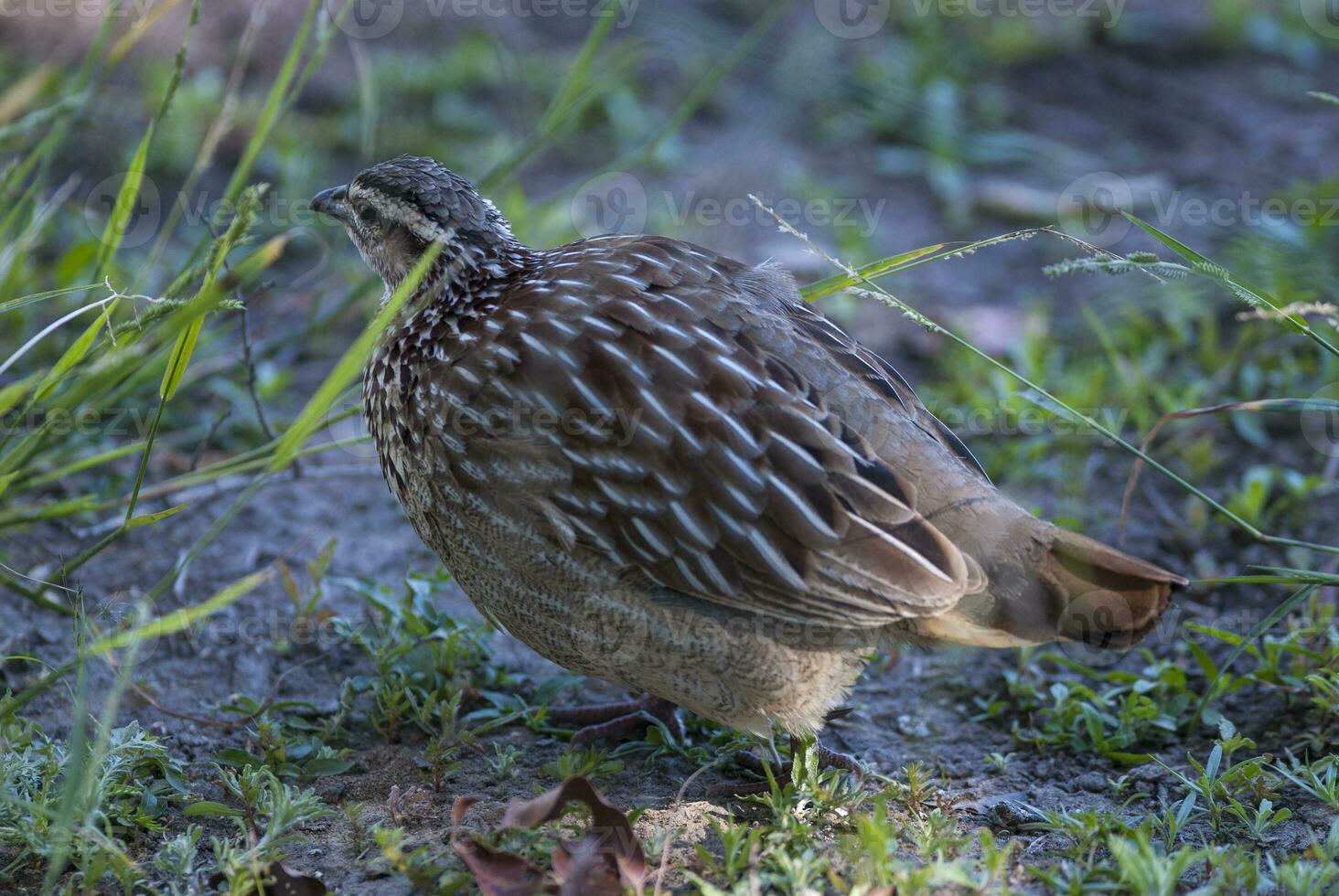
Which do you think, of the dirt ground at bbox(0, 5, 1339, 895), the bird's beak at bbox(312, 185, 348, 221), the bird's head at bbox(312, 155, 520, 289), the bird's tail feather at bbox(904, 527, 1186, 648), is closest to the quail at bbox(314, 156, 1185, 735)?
the bird's tail feather at bbox(904, 527, 1186, 648)

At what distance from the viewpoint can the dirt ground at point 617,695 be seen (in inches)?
133

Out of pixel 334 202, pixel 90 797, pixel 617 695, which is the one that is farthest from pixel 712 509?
pixel 334 202

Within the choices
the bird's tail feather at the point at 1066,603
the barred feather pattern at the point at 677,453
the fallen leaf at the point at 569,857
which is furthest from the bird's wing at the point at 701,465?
the fallen leaf at the point at 569,857

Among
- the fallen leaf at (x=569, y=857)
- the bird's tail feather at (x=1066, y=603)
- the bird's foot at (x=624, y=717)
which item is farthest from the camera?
the bird's foot at (x=624, y=717)

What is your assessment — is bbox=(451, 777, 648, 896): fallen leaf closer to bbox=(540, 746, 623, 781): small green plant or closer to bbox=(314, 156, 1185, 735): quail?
bbox=(540, 746, 623, 781): small green plant

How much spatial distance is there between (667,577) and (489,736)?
0.89 meters

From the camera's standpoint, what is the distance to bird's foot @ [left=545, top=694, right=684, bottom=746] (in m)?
3.70

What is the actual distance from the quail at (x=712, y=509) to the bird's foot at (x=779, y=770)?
0.56ft

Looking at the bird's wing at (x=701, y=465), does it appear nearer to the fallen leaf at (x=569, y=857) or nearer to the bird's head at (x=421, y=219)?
the bird's head at (x=421, y=219)

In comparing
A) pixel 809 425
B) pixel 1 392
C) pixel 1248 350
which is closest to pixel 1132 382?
pixel 1248 350

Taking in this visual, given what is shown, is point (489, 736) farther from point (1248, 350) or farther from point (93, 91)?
point (1248, 350)

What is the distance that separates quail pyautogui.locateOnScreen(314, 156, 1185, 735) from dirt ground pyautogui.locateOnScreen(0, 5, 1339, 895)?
18.3 inches

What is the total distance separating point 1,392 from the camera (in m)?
3.03

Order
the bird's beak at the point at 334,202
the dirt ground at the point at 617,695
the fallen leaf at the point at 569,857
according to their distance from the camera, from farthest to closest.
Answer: the bird's beak at the point at 334,202 → the dirt ground at the point at 617,695 → the fallen leaf at the point at 569,857
